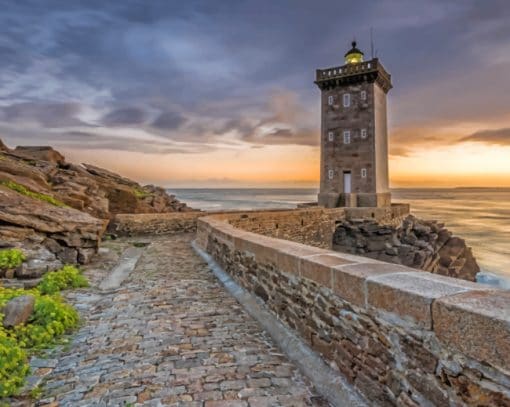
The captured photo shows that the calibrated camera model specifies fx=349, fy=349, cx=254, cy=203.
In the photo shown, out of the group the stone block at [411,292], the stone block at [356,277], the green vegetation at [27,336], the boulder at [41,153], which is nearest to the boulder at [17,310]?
the green vegetation at [27,336]

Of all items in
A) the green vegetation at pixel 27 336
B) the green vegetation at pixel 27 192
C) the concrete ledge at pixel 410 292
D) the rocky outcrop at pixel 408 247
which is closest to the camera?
the concrete ledge at pixel 410 292

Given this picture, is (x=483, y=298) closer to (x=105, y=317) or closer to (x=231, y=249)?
(x=105, y=317)

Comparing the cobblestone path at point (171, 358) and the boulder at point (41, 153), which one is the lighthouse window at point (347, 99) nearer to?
the boulder at point (41, 153)

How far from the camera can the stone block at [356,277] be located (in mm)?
2887

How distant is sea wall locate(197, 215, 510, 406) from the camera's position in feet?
6.10

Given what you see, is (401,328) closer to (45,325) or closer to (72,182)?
(45,325)

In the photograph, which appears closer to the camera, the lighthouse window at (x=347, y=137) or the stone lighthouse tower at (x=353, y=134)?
the stone lighthouse tower at (x=353, y=134)

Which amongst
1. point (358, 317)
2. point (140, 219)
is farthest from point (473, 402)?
point (140, 219)

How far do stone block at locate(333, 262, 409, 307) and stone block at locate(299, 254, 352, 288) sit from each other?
0.13 m

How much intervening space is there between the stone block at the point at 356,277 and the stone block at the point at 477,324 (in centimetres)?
77

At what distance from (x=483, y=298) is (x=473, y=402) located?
57cm

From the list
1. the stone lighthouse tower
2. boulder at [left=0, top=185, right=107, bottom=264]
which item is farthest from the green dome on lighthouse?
boulder at [left=0, top=185, right=107, bottom=264]

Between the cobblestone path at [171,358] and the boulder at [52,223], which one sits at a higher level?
the boulder at [52,223]

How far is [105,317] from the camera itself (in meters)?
5.19
